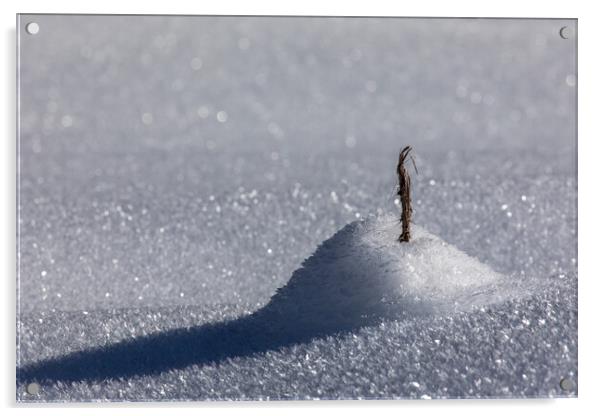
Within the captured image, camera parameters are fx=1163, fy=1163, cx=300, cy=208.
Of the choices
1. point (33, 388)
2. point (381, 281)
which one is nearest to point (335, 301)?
point (381, 281)

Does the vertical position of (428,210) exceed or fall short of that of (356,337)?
A: it exceeds it

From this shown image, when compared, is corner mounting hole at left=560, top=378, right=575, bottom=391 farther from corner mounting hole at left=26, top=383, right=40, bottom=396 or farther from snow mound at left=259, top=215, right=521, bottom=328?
corner mounting hole at left=26, top=383, right=40, bottom=396

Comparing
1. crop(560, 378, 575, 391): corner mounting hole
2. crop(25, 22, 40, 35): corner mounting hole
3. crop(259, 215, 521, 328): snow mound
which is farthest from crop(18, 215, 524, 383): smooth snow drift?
crop(25, 22, 40, 35): corner mounting hole

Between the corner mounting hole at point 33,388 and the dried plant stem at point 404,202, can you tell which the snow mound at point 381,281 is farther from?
the corner mounting hole at point 33,388

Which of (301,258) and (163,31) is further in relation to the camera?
(301,258)

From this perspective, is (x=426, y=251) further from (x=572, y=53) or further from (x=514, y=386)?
(x=572, y=53)
